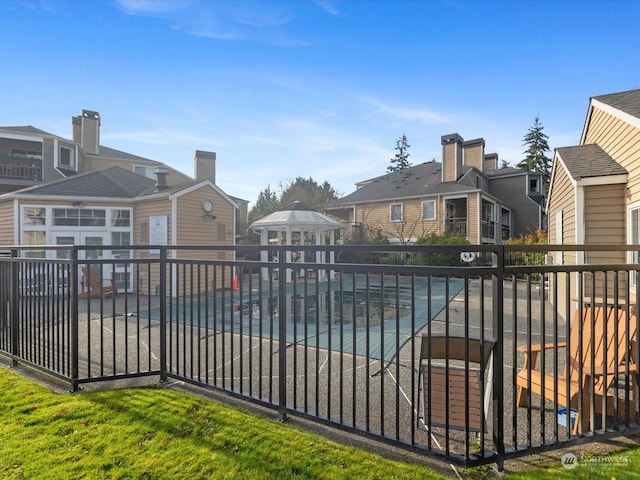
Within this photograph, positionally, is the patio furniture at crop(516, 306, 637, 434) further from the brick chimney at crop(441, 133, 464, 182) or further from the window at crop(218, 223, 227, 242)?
the brick chimney at crop(441, 133, 464, 182)

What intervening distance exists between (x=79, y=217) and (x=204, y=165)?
20.7 feet

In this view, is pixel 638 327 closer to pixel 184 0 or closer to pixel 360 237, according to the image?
pixel 184 0

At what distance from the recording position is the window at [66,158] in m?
18.9

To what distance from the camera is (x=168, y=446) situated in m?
2.53

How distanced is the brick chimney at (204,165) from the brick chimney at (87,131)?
389 inches

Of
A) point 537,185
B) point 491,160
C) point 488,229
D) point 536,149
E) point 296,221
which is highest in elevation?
point 536,149

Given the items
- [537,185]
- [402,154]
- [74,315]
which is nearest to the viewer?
[74,315]

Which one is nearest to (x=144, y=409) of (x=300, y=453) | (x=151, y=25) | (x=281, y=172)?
(x=300, y=453)

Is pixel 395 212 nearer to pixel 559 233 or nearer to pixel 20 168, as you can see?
pixel 559 233

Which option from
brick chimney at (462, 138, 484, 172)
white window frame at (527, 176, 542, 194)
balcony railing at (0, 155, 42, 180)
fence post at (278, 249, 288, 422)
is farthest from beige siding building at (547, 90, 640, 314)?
balcony railing at (0, 155, 42, 180)

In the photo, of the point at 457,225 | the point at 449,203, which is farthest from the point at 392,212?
the point at 457,225

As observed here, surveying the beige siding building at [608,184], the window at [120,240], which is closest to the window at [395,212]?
the beige siding building at [608,184]

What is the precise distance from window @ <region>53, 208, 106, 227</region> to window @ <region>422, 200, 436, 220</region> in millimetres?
16964

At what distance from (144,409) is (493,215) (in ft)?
79.4
